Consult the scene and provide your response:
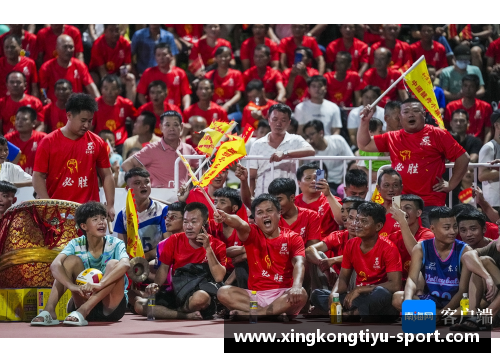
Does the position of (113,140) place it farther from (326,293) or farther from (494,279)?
(494,279)

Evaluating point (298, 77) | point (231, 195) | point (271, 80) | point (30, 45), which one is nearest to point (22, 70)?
point (30, 45)

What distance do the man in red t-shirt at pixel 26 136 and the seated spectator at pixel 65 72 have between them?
1.40 m

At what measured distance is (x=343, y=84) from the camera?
13883 mm

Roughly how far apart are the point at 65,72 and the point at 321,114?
13.4 feet

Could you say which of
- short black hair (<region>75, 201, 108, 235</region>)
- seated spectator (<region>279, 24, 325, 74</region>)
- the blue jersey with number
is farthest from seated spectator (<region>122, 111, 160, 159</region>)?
the blue jersey with number

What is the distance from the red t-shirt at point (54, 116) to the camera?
12.9 meters

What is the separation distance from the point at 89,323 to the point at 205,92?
5576 mm

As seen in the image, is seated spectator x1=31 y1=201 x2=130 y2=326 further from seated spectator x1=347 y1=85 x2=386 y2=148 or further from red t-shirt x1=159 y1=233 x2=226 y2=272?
seated spectator x1=347 y1=85 x2=386 y2=148

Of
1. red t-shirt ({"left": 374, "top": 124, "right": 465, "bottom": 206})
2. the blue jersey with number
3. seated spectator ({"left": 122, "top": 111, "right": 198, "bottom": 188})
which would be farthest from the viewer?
seated spectator ({"left": 122, "top": 111, "right": 198, "bottom": 188})

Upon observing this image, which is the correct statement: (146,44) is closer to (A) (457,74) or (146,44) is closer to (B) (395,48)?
(B) (395,48)

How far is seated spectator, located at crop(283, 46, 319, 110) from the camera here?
1366 centimetres

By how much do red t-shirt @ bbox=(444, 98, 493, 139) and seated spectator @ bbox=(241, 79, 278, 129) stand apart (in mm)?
2807

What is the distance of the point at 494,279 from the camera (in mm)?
7785

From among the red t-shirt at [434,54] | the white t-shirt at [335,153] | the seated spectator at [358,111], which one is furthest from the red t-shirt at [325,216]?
the red t-shirt at [434,54]
